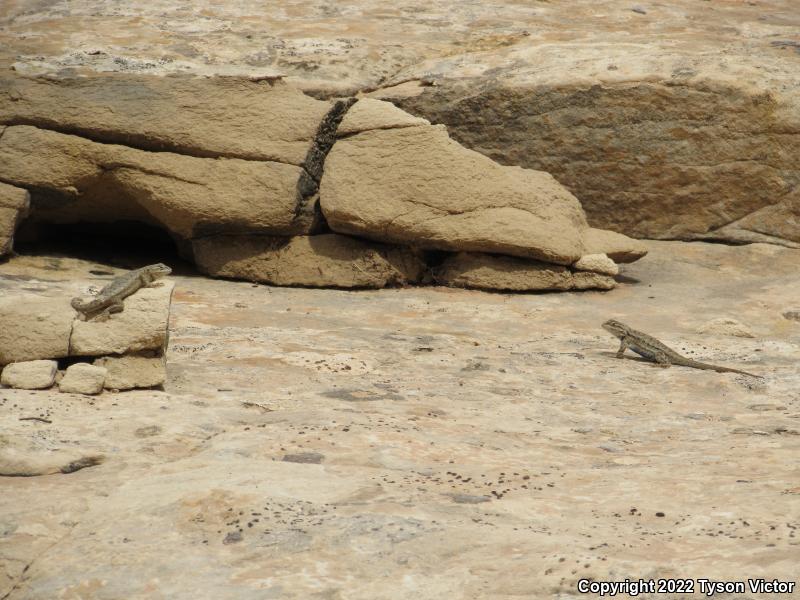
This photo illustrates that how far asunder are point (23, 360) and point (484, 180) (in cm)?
514

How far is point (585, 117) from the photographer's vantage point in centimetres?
1200

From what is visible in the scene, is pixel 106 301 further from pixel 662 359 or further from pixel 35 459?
pixel 662 359

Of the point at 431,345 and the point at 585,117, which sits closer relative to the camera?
the point at 431,345

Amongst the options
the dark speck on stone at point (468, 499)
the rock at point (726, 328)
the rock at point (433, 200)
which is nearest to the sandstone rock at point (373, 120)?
the rock at point (433, 200)

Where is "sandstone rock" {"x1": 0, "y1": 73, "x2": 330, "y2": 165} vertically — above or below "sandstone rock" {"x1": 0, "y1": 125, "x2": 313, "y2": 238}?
above

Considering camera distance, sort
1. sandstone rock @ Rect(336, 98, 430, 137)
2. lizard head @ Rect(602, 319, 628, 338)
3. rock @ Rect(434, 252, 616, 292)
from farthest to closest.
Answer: sandstone rock @ Rect(336, 98, 430, 137)
rock @ Rect(434, 252, 616, 292)
lizard head @ Rect(602, 319, 628, 338)

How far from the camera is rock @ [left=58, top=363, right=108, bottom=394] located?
6.43m

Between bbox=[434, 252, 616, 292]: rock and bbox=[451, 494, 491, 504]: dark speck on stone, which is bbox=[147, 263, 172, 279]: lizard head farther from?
bbox=[434, 252, 616, 292]: rock

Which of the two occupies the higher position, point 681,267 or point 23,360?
point 23,360

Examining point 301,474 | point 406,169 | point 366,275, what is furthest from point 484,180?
point 301,474

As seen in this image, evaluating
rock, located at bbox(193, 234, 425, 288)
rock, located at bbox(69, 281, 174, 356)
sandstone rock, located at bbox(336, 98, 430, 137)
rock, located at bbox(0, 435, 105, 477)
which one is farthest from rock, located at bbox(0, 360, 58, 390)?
sandstone rock, located at bbox(336, 98, 430, 137)

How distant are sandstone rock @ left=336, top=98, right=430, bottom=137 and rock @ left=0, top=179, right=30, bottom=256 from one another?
283cm

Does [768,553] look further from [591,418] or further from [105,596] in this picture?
[591,418]

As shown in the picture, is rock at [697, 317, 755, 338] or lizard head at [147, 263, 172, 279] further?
rock at [697, 317, 755, 338]
